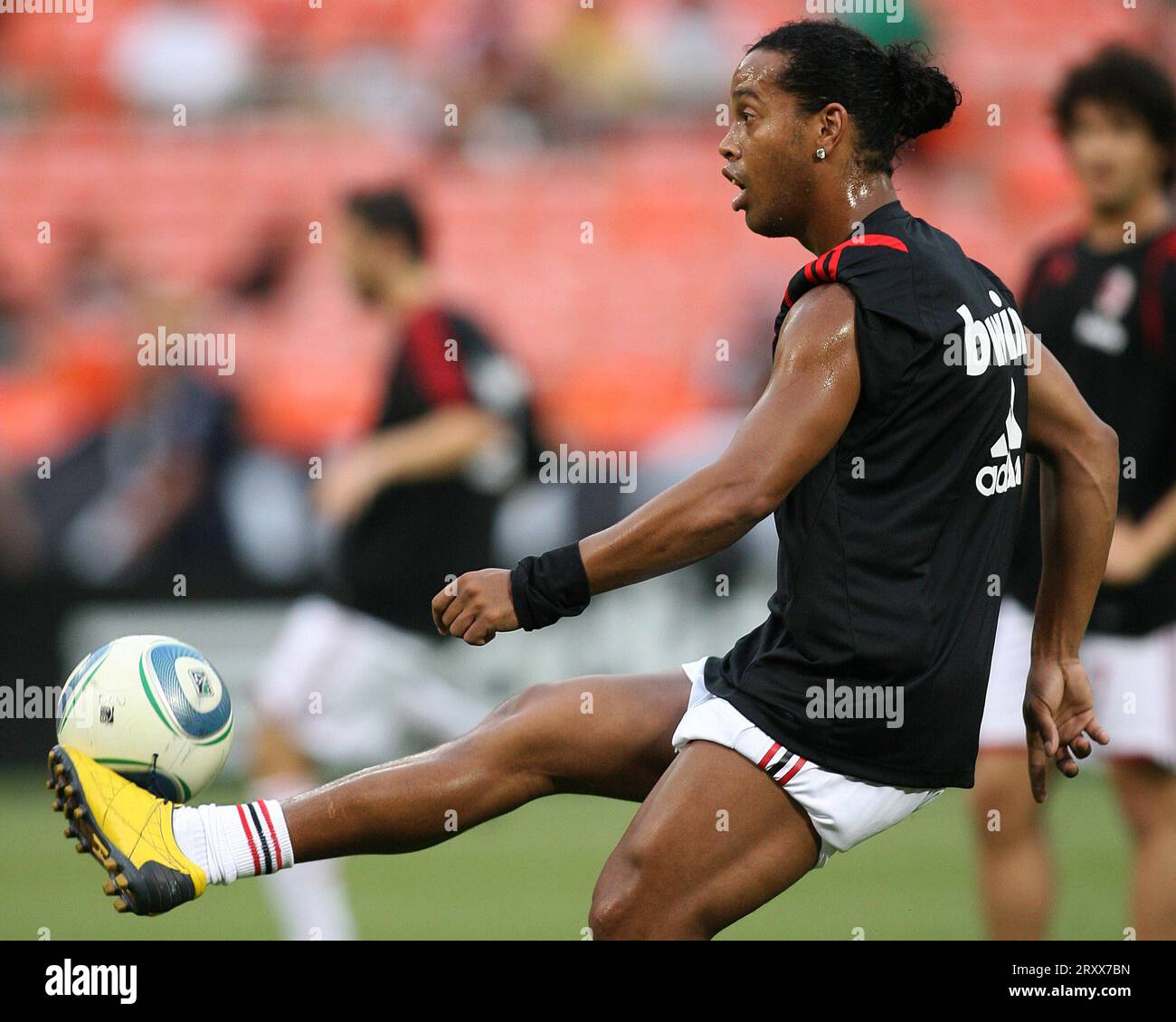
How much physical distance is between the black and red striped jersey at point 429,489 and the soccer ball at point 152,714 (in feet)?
7.66

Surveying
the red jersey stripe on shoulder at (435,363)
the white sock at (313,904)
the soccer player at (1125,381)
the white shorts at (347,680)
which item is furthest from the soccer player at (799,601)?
the red jersey stripe on shoulder at (435,363)

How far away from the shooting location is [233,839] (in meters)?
3.47

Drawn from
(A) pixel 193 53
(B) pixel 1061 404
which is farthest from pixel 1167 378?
(A) pixel 193 53

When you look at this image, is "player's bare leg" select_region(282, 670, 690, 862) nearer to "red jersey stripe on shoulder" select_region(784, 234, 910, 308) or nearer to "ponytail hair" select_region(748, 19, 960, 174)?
"red jersey stripe on shoulder" select_region(784, 234, 910, 308)

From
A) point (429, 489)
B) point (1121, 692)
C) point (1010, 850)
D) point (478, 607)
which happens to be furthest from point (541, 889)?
point (478, 607)

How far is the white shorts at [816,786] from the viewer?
129 inches

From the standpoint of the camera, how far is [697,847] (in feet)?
10.5

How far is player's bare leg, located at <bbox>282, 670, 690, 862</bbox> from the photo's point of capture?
3.51 m

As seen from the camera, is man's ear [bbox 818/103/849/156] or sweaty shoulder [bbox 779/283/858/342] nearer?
sweaty shoulder [bbox 779/283/858/342]

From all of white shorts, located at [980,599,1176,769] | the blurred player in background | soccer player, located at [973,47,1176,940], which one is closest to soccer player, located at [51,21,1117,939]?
white shorts, located at [980,599,1176,769]

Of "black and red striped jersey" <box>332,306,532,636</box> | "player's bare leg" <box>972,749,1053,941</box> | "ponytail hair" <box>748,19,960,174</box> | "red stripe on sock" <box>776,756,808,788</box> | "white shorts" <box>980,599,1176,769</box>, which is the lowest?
"player's bare leg" <box>972,749,1053,941</box>

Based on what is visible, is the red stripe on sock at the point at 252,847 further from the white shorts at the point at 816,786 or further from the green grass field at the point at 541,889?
the green grass field at the point at 541,889

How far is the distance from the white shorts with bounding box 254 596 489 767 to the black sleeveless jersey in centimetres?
294
